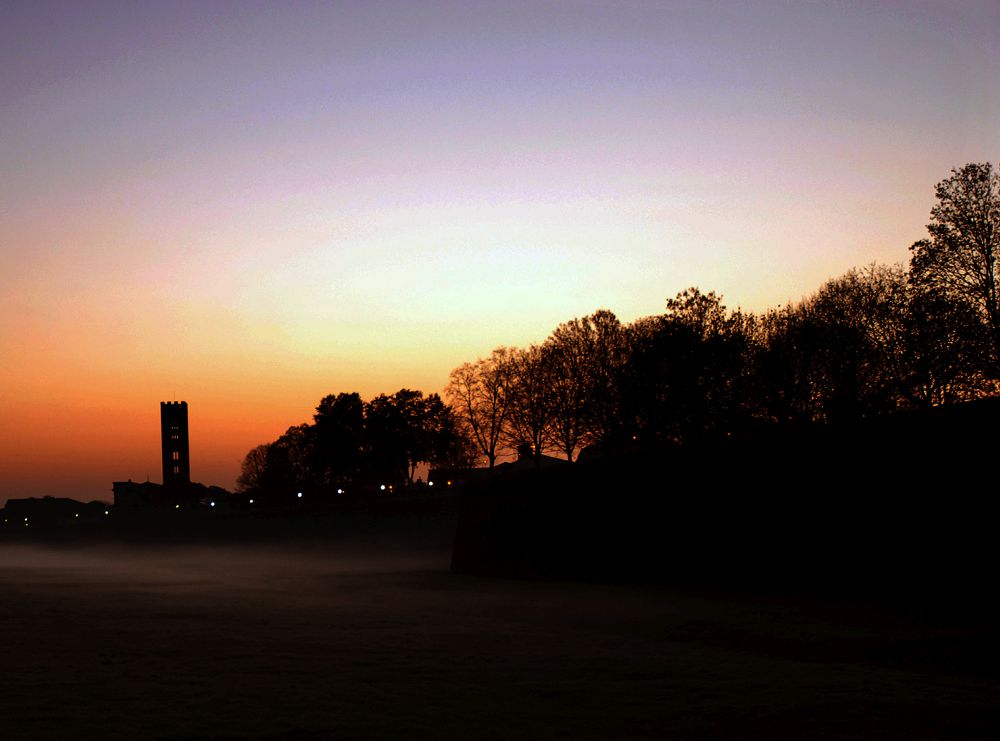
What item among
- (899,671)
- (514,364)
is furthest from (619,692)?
(514,364)

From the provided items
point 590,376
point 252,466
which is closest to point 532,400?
point 590,376

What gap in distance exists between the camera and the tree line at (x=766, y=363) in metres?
42.0

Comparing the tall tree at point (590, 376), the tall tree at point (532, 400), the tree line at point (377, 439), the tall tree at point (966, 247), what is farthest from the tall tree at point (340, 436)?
the tall tree at point (966, 247)

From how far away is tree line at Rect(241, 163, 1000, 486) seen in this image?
4200cm

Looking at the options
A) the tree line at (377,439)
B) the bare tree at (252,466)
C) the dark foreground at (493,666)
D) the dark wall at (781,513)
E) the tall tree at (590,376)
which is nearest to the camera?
the dark foreground at (493,666)

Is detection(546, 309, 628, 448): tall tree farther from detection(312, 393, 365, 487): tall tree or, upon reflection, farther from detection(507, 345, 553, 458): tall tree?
detection(312, 393, 365, 487): tall tree

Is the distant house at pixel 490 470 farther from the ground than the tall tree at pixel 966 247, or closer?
closer

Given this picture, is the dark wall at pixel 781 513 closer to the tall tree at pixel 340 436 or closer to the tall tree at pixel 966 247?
the tall tree at pixel 966 247

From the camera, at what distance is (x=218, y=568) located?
42.0 metres

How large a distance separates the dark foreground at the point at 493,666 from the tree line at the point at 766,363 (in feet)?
35.5

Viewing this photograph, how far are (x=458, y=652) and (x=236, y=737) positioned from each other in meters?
6.46

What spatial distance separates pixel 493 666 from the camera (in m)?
14.9

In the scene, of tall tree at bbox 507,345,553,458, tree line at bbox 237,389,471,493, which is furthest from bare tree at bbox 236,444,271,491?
tall tree at bbox 507,345,553,458

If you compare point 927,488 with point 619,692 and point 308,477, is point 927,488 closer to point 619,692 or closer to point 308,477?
point 619,692
